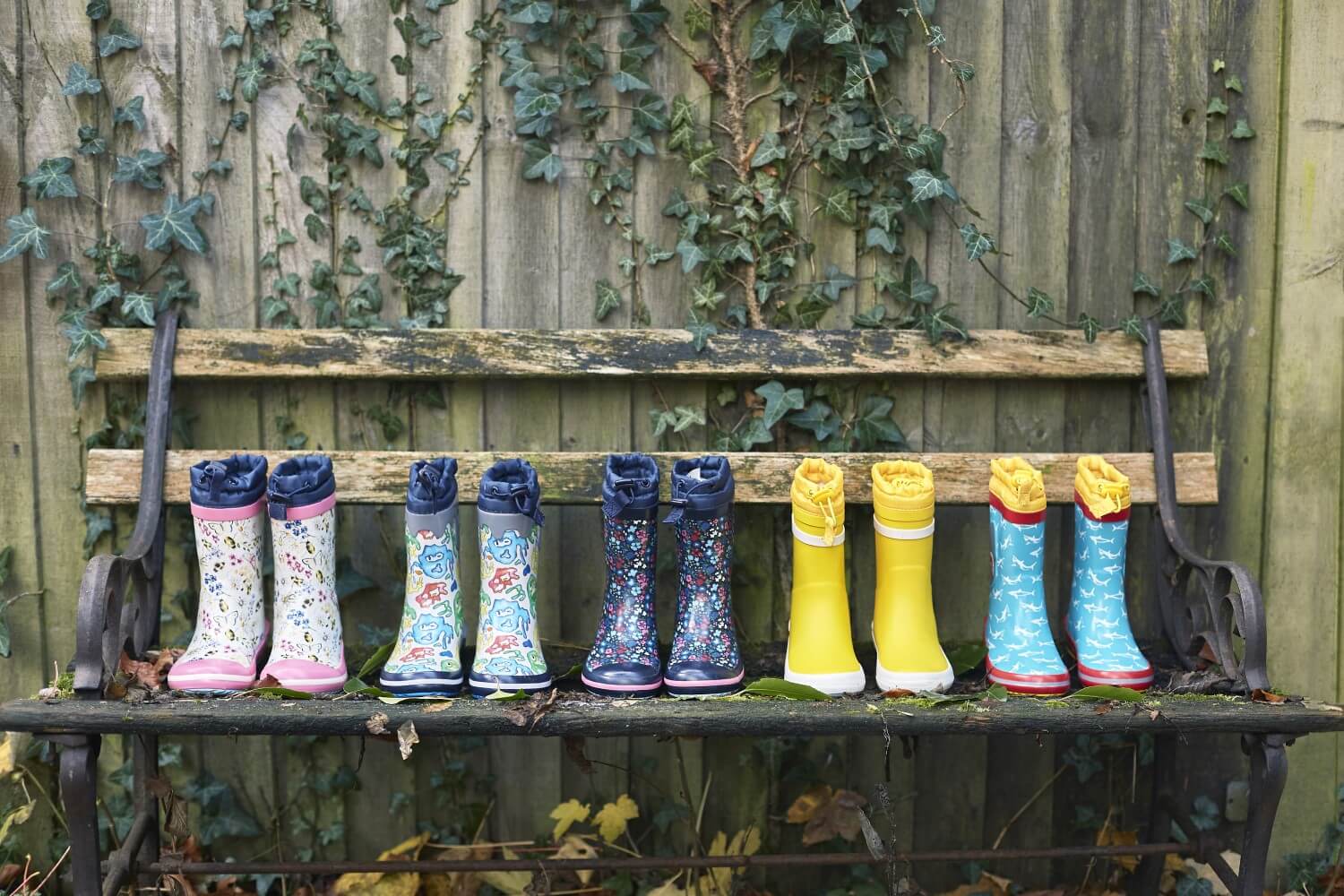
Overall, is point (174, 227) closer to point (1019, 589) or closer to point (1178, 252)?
point (1019, 589)

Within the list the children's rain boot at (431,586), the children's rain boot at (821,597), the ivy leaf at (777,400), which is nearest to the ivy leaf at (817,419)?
the ivy leaf at (777,400)

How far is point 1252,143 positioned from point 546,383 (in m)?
1.42

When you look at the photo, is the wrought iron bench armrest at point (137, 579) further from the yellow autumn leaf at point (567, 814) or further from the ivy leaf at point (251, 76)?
the yellow autumn leaf at point (567, 814)

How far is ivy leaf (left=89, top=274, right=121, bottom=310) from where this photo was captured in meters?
1.80

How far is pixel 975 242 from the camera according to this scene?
70.3 inches

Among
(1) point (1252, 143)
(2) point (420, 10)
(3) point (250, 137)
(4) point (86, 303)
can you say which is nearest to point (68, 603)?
(4) point (86, 303)

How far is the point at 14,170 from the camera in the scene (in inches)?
71.6

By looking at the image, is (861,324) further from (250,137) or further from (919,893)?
(250,137)

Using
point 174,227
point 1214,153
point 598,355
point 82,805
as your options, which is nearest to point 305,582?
point 82,805

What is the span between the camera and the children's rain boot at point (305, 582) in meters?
1.53

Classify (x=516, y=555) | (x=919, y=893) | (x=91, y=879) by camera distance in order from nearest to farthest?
(x=91, y=879) < (x=516, y=555) < (x=919, y=893)

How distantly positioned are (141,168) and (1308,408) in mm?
2246

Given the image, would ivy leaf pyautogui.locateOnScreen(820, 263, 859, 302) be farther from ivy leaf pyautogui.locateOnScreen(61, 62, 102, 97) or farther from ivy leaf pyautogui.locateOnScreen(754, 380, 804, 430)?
ivy leaf pyautogui.locateOnScreen(61, 62, 102, 97)

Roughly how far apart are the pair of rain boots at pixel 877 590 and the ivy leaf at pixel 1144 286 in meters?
0.63
